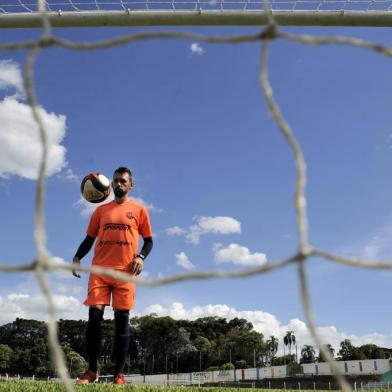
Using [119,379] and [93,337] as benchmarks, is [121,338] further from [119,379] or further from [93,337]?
[119,379]

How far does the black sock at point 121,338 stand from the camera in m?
Answer: 4.20

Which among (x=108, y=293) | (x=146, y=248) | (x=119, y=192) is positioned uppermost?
(x=119, y=192)

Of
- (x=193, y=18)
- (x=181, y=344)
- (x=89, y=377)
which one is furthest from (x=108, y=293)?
(x=181, y=344)

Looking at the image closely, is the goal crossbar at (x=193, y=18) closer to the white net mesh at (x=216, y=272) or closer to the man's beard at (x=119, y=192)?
the man's beard at (x=119, y=192)

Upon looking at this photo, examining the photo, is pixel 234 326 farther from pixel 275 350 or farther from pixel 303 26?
pixel 303 26

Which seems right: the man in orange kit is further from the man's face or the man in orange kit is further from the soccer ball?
the soccer ball

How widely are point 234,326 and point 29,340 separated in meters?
38.9

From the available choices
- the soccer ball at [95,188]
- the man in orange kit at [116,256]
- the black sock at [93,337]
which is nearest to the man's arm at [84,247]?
the man in orange kit at [116,256]

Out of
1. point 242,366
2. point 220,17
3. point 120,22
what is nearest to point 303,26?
point 220,17

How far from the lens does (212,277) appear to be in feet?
4.47

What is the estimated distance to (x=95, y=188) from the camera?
482cm

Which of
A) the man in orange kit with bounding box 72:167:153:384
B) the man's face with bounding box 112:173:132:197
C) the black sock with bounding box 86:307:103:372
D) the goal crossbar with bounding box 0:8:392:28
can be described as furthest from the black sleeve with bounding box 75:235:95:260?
the goal crossbar with bounding box 0:8:392:28

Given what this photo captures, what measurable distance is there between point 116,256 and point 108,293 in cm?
31

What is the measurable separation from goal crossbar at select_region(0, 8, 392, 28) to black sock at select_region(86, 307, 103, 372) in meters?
2.75
